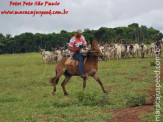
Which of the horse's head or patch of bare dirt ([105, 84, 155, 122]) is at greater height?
the horse's head

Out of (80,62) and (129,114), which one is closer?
(129,114)

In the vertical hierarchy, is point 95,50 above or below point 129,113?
above

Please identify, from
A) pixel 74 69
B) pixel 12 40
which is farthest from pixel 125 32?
pixel 74 69

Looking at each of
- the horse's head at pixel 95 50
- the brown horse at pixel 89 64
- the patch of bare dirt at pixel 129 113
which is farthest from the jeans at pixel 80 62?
the patch of bare dirt at pixel 129 113

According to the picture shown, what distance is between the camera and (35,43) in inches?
3268

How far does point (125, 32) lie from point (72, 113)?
66.0 m

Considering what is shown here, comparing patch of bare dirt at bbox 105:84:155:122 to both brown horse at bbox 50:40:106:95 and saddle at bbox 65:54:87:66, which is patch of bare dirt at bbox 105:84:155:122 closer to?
brown horse at bbox 50:40:106:95

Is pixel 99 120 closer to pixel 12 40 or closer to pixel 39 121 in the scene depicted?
pixel 39 121

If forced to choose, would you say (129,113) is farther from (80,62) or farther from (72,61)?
(72,61)

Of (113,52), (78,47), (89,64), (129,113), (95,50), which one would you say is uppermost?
(78,47)

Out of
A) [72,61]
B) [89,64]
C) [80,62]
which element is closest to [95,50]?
[89,64]

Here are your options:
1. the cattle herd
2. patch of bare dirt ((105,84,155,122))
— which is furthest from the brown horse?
the cattle herd

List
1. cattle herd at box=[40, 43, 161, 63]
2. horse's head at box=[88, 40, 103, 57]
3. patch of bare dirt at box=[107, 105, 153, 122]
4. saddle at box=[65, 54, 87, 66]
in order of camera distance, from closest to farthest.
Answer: patch of bare dirt at box=[107, 105, 153, 122] → horse's head at box=[88, 40, 103, 57] → saddle at box=[65, 54, 87, 66] → cattle herd at box=[40, 43, 161, 63]

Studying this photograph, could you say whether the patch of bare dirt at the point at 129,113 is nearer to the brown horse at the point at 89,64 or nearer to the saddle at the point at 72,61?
the brown horse at the point at 89,64
